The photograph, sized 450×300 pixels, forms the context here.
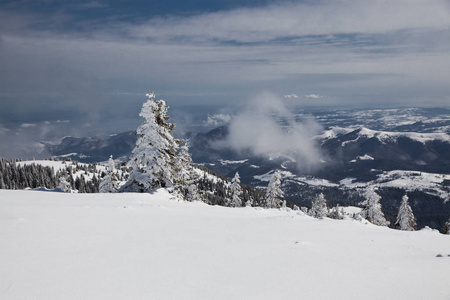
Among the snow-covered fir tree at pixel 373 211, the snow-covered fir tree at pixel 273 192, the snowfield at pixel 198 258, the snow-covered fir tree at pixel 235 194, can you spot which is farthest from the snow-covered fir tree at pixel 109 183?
the snow-covered fir tree at pixel 373 211

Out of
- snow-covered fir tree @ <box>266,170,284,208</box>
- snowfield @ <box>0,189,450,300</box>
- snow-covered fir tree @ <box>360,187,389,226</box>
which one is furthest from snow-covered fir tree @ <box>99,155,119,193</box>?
snow-covered fir tree @ <box>360,187,389,226</box>

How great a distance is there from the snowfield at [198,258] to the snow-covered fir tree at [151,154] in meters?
12.2

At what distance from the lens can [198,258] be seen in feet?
24.3

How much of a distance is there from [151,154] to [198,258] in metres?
18.3

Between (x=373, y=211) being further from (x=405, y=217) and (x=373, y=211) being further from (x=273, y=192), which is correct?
(x=273, y=192)

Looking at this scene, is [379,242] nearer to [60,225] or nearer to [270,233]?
[270,233]

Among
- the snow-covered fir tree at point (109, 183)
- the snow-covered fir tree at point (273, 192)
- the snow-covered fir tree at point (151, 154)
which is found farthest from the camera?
the snow-covered fir tree at point (273, 192)

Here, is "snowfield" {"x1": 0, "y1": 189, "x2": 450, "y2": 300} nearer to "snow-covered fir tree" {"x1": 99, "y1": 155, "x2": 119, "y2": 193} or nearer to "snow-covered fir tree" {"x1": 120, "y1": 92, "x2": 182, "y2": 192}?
"snow-covered fir tree" {"x1": 120, "y1": 92, "x2": 182, "y2": 192}

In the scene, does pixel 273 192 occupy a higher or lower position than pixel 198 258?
lower

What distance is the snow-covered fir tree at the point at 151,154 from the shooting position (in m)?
24.6

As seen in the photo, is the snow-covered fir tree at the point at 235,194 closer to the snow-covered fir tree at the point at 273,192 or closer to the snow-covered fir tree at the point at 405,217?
the snow-covered fir tree at the point at 273,192

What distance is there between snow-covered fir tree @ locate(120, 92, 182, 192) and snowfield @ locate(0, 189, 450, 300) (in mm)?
12237

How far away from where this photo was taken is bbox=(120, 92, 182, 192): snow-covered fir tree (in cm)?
2459

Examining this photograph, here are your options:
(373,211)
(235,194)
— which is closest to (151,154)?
(235,194)
